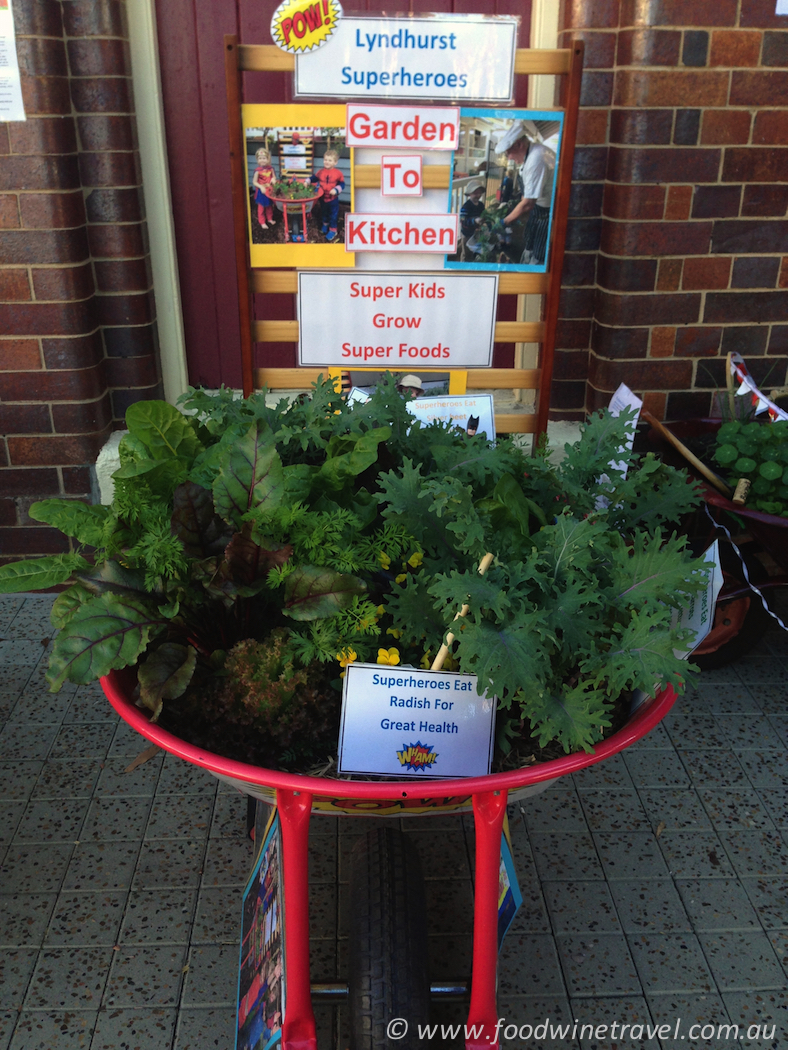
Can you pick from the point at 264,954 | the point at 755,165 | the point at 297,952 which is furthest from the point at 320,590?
the point at 755,165

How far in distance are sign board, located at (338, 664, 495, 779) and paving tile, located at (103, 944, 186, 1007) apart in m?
1.05

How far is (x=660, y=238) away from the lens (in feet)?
10.3

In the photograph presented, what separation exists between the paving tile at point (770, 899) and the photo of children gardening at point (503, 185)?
6.24 ft

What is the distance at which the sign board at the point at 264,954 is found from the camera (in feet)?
4.69

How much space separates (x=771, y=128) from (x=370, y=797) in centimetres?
287

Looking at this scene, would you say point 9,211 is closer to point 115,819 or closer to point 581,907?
point 115,819

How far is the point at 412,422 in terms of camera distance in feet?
5.85

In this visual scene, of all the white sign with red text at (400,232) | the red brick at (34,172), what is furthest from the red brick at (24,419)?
the white sign with red text at (400,232)

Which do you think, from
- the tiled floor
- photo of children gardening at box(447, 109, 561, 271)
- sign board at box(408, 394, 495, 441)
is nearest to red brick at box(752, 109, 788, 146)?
photo of children gardening at box(447, 109, 561, 271)

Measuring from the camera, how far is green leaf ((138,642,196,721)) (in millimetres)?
1307

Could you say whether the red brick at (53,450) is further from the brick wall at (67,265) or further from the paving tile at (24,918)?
the paving tile at (24,918)

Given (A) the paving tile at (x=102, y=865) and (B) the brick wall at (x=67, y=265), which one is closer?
(A) the paving tile at (x=102, y=865)

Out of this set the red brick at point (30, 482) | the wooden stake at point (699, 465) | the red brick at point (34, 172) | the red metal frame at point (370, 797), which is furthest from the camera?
the red brick at point (30, 482)

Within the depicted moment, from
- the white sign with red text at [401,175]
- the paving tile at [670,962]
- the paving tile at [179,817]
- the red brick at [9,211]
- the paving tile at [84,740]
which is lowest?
the paving tile at [670,962]
